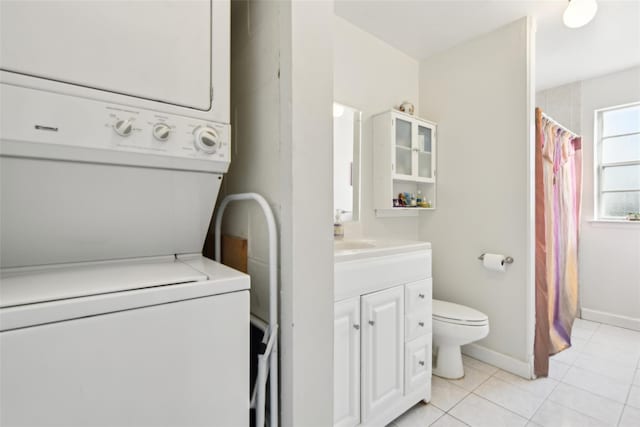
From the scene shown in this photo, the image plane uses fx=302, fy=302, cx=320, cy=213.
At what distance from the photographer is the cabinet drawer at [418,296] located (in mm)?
1637

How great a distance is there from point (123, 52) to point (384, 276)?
131 centimetres

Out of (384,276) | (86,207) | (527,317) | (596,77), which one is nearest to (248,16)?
(86,207)

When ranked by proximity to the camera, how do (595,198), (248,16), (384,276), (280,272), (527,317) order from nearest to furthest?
(280,272)
(248,16)
(384,276)
(527,317)
(595,198)

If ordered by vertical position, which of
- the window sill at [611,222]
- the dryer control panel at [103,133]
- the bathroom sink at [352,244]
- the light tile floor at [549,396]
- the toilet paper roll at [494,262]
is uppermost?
the dryer control panel at [103,133]

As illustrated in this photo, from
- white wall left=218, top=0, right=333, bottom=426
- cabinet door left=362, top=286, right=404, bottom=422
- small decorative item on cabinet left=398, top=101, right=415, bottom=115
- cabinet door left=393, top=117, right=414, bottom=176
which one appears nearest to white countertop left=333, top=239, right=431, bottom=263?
cabinet door left=362, top=286, right=404, bottom=422

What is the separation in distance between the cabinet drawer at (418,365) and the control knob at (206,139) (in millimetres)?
1412

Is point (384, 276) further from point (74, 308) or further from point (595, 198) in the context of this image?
point (595, 198)

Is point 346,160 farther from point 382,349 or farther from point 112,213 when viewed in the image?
point 112,213

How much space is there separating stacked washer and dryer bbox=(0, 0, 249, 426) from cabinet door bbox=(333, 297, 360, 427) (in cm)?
63

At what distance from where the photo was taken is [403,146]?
2.38 m

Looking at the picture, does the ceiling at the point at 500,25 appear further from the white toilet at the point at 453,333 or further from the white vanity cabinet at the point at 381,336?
the white toilet at the point at 453,333

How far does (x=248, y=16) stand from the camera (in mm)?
1086

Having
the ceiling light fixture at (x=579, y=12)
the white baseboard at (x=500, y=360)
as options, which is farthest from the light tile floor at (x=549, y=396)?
the ceiling light fixture at (x=579, y=12)

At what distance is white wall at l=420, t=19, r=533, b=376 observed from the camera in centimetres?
211
